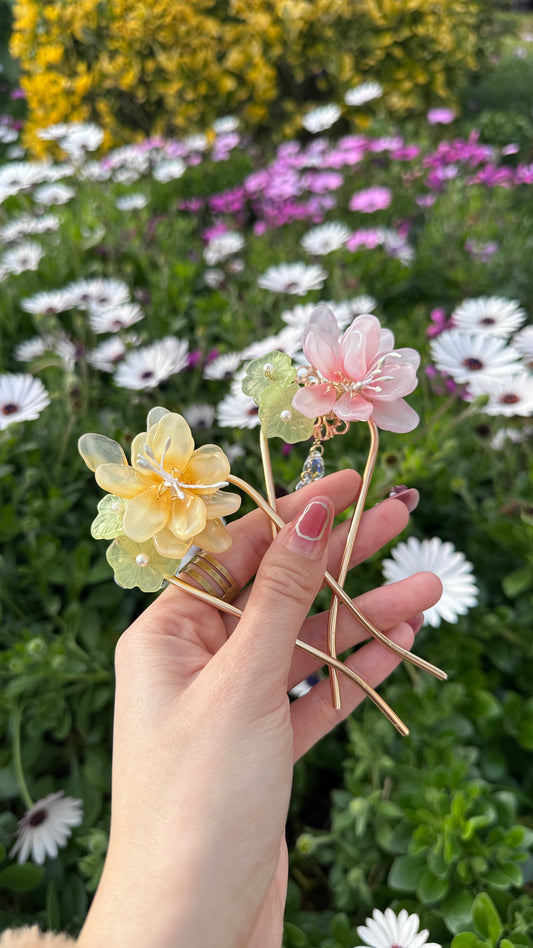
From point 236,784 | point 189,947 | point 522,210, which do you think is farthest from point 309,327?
point 522,210

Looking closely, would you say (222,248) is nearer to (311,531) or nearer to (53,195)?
(53,195)

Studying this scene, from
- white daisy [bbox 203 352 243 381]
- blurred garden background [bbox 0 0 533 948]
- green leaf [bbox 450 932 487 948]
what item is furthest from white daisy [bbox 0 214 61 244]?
green leaf [bbox 450 932 487 948]

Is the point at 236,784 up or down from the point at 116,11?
down

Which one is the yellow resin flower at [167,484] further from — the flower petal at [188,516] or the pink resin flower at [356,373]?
the pink resin flower at [356,373]

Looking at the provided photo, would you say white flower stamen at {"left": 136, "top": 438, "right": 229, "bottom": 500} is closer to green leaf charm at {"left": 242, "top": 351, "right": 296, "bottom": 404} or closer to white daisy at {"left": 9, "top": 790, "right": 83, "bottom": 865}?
green leaf charm at {"left": 242, "top": 351, "right": 296, "bottom": 404}

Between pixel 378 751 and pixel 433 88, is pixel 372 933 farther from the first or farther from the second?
pixel 433 88

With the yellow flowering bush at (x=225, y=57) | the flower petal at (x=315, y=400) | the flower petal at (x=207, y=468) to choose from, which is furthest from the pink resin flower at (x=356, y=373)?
the yellow flowering bush at (x=225, y=57)
